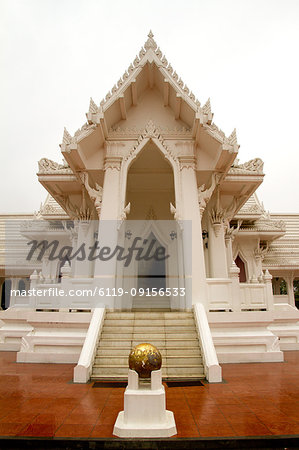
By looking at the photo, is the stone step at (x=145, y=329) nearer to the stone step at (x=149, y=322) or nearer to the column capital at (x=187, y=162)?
the stone step at (x=149, y=322)

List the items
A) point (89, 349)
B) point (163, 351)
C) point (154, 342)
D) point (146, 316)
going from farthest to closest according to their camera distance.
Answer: point (146, 316) → point (154, 342) → point (163, 351) → point (89, 349)

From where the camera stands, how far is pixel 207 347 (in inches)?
178

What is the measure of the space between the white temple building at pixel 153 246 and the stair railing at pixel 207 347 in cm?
2

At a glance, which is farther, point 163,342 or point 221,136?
point 221,136

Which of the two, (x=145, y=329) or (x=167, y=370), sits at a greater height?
(x=145, y=329)

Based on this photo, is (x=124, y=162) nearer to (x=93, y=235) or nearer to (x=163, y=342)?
(x=93, y=235)

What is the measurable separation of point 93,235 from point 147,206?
1.88m

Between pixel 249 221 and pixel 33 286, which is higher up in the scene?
pixel 249 221

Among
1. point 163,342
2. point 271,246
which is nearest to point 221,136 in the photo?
point 163,342

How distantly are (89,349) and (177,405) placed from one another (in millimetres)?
1854

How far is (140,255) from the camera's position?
9.30m

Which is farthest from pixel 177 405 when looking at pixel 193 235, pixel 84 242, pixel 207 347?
pixel 84 242

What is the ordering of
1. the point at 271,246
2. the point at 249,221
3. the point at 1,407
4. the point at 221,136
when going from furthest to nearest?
the point at 271,246, the point at 249,221, the point at 221,136, the point at 1,407

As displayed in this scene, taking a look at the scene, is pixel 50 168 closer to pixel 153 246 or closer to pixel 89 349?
pixel 153 246
